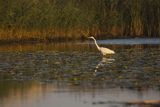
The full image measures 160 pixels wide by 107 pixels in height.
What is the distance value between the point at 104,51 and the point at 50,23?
1896 centimetres

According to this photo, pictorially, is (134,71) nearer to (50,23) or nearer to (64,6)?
(50,23)

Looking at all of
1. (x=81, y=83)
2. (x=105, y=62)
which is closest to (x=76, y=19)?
(x=105, y=62)

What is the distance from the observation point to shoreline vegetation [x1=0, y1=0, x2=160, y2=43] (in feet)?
149

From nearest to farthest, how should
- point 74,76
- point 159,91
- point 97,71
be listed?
1. point 159,91
2. point 74,76
3. point 97,71

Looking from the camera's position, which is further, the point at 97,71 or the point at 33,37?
the point at 33,37

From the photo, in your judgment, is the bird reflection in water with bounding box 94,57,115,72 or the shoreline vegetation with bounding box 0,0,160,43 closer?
the bird reflection in water with bounding box 94,57,115,72

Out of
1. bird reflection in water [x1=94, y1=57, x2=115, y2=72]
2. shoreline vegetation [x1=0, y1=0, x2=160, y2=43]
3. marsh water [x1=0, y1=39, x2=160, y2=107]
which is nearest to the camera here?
marsh water [x1=0, y1=39, x2=160, y2=107]

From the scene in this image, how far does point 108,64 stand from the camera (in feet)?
78.0

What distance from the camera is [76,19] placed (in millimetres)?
49250

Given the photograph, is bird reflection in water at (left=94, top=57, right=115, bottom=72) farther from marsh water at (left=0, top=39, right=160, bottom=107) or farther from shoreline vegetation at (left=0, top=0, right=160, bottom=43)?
shoreline vegetation at (left=0, top=0, right=160, bottom=43)

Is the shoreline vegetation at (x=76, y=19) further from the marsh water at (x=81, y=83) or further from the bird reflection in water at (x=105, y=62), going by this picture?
the marsh water at (x=81, y=83)

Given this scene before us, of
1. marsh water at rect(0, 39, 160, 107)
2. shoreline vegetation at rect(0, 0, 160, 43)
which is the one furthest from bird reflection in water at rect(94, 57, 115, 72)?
shoreline vegetation at rect(0, 0, 160, 43)

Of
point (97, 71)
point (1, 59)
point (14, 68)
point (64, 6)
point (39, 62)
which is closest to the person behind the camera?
point (97, 71)

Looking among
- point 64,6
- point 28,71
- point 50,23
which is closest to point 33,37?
point 50,23
